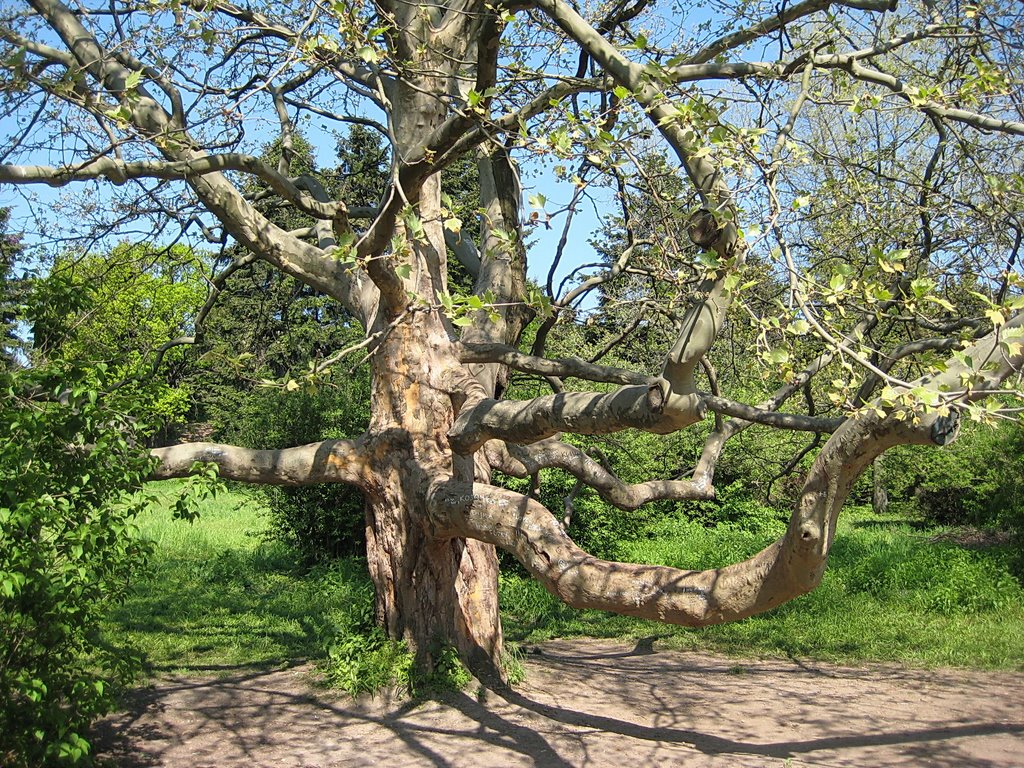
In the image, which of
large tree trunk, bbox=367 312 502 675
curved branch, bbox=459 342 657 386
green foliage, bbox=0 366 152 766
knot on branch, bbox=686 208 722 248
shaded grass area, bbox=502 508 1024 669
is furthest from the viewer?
shaded grass area, bbox=502 508 1024 669

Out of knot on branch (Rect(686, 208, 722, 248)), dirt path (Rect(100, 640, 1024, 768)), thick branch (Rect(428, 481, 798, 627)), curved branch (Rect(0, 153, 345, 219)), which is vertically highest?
curved branch (Rect(0, 153, 345, 219))

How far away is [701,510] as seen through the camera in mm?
16406

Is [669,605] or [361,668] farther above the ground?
[669,605]

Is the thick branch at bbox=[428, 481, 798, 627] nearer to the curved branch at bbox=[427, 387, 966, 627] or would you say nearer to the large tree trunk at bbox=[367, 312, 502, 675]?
the curved branch at bbox=[427, 387, 966, 627]

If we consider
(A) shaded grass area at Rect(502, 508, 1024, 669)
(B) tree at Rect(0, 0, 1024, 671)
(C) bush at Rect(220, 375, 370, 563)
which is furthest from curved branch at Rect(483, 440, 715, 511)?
(C) bush at Rect(220, 375, 370, 563)

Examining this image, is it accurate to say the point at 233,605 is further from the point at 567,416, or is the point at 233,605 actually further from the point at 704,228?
the point at 704,228

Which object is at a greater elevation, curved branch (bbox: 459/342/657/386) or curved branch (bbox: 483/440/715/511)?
curved branch (bbox: 459/342/657/386)

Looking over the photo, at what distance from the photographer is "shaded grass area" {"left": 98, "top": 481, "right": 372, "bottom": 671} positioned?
29.0 ft

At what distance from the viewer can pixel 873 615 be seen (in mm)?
10875

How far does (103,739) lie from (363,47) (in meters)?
4.92

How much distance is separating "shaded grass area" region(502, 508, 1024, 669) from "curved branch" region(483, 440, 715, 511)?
3.29m

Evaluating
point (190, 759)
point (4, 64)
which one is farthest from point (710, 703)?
point (4, 64)

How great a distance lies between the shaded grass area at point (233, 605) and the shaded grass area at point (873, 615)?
223cm

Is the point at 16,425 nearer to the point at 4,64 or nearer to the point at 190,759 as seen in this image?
the point at 4,64
